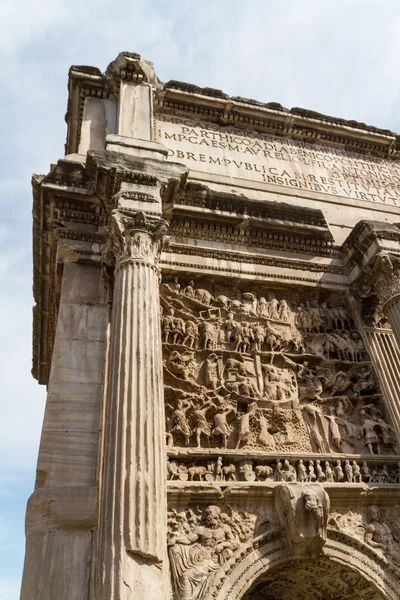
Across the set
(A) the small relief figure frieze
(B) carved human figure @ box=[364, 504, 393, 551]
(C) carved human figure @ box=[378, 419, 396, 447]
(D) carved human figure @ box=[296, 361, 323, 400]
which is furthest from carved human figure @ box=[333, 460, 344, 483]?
(D) carved human figure @ box=[296, 361, 323, 400]

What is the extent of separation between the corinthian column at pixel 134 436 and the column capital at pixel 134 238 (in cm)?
1

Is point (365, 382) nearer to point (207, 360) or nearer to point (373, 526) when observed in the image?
point (373, 526)

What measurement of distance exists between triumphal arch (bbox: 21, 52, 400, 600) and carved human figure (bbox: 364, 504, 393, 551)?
0.04 m

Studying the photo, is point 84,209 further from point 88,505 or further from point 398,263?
point 398,263

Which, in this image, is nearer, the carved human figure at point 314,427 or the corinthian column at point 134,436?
the corinthian column at point 134,436

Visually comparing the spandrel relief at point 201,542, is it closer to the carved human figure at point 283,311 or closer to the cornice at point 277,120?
the carved human figure at point 283,311

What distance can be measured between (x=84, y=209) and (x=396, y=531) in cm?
671

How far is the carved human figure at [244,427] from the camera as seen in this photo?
25.2 feet

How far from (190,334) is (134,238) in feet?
6.07

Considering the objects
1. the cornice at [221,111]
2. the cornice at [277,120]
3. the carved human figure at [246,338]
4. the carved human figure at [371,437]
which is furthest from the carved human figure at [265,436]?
the cornice at [277,120]

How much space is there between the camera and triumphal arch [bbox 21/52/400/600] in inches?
240

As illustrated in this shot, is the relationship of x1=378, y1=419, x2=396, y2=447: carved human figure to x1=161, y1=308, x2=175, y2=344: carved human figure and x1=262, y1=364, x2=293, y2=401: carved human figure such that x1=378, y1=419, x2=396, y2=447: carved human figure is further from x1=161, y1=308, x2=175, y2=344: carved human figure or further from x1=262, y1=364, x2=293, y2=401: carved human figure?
x1=161, y1=308, x2=175, y2=344: carved human figure

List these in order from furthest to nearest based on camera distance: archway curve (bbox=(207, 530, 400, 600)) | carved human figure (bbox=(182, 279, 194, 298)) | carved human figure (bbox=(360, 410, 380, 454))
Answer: carved human figure (bbox=(182, 279, 194, 298)), carved human figure (bbox=(360, 410, 380, 454)), archway curve (bbox=(207, 530, 400, 600))

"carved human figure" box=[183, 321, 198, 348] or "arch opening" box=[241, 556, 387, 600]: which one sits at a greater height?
"carved human figure" box=[183, 321, 198, 348]
